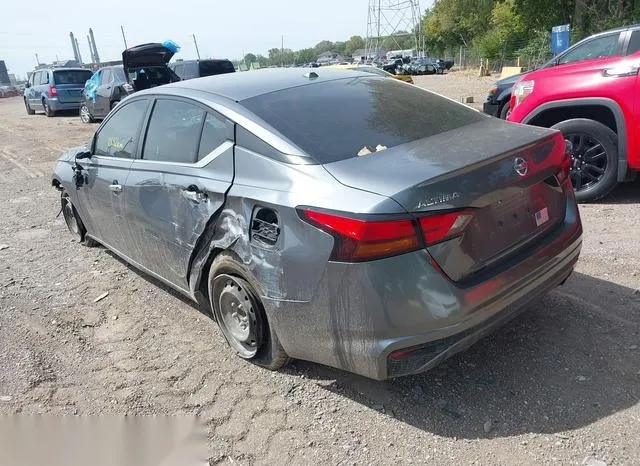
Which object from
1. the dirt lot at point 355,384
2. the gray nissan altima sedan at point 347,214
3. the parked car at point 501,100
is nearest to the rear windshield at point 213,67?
the parked car at point 501,100

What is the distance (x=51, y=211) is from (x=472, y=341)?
642 centimetres

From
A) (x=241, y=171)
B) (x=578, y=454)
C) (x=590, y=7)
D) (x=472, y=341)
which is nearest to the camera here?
(x=578, y=454)

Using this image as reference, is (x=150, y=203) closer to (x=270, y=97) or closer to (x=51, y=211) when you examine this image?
(x=270, y=97)

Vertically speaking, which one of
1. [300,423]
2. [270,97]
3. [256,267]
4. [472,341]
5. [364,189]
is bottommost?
[300,423]

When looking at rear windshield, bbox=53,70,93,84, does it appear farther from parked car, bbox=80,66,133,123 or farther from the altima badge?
the altima badge

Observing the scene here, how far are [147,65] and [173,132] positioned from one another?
1107 cm

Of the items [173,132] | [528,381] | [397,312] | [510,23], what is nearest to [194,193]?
[173,132]

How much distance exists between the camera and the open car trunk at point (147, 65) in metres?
13.0

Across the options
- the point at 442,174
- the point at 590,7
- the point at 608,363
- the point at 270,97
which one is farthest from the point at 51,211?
the point at 590,7

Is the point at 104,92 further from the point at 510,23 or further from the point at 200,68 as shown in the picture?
the point at 510,23

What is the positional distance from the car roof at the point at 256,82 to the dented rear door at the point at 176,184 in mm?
157

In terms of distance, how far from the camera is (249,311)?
3.12 metres

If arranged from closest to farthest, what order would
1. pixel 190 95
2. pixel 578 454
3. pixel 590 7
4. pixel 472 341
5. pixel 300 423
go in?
pixel 578 454 < pixel 472 341 < pixel 300 423 < pixel 190 95 < pixel 590 7

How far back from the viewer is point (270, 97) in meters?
3.35
